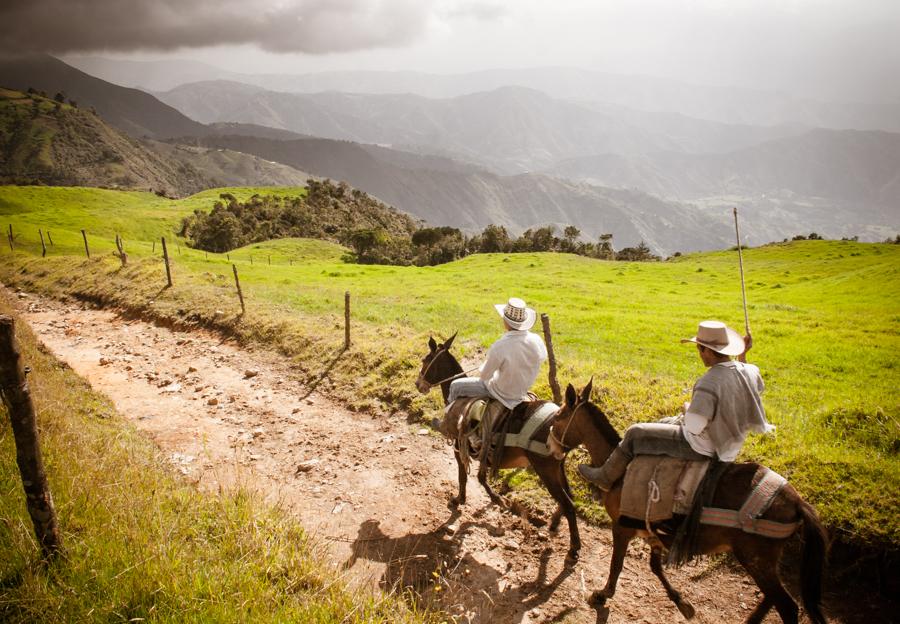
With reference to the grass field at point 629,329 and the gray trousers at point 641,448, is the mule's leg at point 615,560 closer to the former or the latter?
the gray trousers at point 641,448

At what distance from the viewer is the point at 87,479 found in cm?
548

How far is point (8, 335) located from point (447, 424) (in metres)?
6.27

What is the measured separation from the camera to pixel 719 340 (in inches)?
204

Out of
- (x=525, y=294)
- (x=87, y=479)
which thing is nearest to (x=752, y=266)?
(x=525, y=294)

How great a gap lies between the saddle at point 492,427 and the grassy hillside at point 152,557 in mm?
2952

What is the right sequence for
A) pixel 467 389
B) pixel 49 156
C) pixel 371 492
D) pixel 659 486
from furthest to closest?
1. pixel 49 156
2. pixel 371 492
3. pixel 467 389
4. pixel 659 486

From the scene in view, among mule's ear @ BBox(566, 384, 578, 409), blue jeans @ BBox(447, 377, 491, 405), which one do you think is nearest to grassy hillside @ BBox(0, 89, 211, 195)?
blue jeans @ BBox(447, 377, 491, 405)

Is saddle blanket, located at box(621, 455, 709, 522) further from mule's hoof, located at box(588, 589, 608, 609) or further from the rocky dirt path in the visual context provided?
the rocky dirt path

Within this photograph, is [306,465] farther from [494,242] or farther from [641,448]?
[494,242]

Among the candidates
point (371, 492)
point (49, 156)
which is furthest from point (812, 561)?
point (49, 156)

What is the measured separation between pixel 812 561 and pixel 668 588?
7.36 feet

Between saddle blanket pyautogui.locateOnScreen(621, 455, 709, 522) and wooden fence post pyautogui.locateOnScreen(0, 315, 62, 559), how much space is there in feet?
21.8

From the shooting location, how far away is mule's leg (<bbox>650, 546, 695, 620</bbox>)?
6152 millimetres

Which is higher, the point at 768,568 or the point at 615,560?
the point at 768,568
